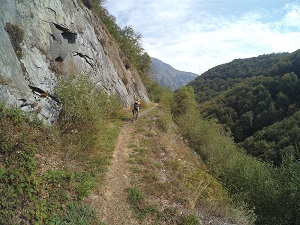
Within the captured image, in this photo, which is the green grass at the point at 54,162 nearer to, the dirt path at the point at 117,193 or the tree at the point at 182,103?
the dirt path at the point at 117,193

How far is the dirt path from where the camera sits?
709cm

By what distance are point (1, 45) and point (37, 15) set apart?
4730 mm

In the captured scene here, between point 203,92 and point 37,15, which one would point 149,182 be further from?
point 203,92

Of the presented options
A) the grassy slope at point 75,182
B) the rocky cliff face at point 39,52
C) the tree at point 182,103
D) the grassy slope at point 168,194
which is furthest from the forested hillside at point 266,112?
the grassy slope at point 75,182

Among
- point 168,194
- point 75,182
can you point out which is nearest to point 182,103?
point 168,194

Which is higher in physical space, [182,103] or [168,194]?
[182,103]

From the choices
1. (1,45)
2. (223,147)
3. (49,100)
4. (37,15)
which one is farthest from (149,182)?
(223,147)

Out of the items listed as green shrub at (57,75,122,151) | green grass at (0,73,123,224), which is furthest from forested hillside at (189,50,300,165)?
green grass at (0,73,123,224)

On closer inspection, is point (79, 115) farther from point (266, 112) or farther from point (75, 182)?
point (266, 112)

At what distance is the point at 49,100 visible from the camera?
11133mm

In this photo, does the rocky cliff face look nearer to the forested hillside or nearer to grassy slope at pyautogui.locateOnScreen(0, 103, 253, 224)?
grassy slope at pyautogui.locateOnScreen(0, 103, 253, 224)

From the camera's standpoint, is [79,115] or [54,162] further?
[79,115]

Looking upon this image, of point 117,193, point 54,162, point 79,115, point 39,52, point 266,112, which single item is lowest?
point 117,193

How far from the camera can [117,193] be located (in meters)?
8.26
